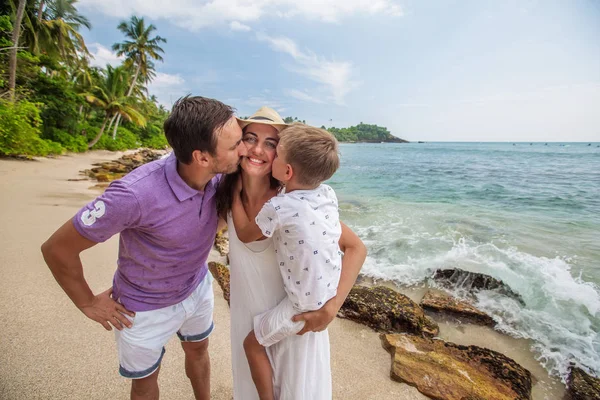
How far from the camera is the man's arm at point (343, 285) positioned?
1516 millimetres

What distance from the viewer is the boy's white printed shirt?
1.48 meters

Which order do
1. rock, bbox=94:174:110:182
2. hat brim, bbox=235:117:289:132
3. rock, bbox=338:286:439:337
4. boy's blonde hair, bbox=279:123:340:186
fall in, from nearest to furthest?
1. boy's blonde hair, bbox=279:123:340:186
2. hat brim, bbox=235:117:289:132
3. rock, bbox=338:286:439:337
4. rock, bbox=94:174:110:182

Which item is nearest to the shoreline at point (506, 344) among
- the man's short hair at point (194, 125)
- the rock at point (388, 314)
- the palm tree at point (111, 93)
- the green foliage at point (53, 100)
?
the rock at point (388, 314)

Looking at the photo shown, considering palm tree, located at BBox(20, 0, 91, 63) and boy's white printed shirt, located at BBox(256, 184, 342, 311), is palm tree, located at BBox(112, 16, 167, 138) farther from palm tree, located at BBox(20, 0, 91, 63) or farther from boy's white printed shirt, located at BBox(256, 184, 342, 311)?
boy's white printed shirt, located at BBox(256, 184, 342, 311)

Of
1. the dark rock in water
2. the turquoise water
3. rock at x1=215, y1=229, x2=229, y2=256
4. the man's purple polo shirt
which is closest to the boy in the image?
the man's purple polo shirt

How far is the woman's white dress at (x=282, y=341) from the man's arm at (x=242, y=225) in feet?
0.24

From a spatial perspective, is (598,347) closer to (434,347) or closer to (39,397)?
(434,347)

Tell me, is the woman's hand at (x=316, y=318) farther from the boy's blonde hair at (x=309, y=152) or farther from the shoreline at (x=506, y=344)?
the shoreline at (x=506, y=344)

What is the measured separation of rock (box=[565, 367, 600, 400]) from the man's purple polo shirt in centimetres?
407

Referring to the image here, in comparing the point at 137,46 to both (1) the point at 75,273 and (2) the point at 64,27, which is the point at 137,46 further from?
(1) the point at 75,273

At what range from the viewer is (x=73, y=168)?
13984mm

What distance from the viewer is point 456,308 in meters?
4.27

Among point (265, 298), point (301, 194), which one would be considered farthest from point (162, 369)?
point (301, 194)

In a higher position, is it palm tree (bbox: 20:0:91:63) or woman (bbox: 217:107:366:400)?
palm tree (bbox: 20:0:91:63)
